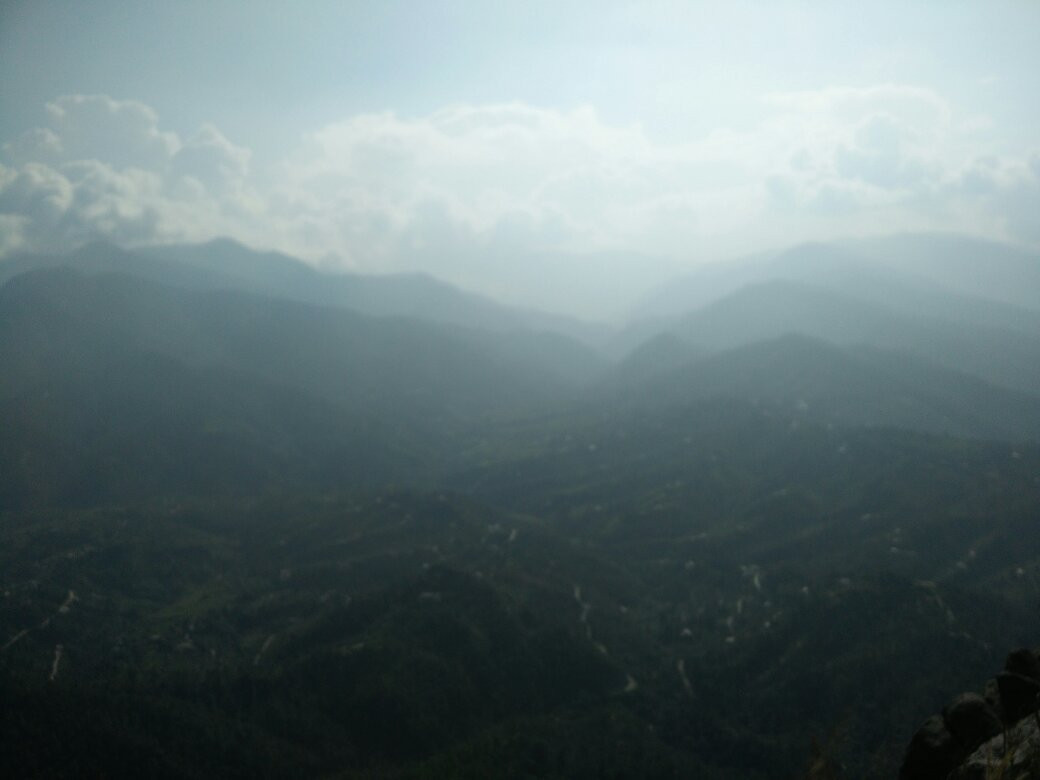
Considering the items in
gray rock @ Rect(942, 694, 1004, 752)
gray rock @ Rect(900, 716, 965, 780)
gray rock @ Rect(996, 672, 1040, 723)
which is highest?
gray rock @ Rect(996, 672, 1040, 723)

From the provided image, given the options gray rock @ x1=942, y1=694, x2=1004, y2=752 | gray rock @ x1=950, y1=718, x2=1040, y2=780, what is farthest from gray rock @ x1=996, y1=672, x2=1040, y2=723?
gray rock @ x1=950, y1=718, x2=1040, y2=780

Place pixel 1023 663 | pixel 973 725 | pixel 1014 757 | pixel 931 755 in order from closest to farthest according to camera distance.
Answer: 1. pixel 1014 757
2. pixel 973 725
3. pixel 931 755
4. pixel 1023 663

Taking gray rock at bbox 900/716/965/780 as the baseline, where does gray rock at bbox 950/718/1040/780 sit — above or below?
above

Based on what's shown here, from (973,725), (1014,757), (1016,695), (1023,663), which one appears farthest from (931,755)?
(1023,663)

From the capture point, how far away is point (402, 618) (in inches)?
7731

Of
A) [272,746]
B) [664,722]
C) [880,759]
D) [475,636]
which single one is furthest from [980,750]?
[475,636]

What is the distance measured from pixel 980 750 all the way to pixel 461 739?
156 meters

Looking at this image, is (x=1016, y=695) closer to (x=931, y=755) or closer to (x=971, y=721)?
(x=971, y=721)

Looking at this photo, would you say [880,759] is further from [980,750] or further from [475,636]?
[475,636]

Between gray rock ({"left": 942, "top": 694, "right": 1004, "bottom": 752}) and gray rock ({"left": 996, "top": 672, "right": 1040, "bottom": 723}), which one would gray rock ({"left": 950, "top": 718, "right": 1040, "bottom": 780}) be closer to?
gray rock ({"left": 942, "top": 694, "right": 1004, "bottom": 752})

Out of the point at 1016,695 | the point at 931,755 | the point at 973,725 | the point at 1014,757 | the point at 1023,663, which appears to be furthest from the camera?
the point at 1023,663

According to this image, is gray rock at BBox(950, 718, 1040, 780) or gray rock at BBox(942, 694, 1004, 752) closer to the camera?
gray rock at BBox(950, 718, 1040, 780)

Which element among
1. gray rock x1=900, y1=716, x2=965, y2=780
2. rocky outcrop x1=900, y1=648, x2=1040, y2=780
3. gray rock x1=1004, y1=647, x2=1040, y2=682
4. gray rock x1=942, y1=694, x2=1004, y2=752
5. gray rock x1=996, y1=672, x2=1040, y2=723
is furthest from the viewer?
gray rock x1=1004, y1=647, x2=1040, y2=682

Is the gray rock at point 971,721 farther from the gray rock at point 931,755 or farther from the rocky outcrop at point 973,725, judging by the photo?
the gray rock at point 931,755
